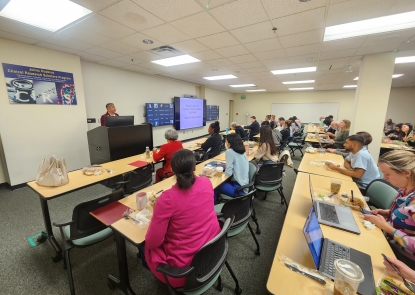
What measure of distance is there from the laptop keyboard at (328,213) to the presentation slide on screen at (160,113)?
592cm

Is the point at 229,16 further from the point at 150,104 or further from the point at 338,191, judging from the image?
the point at 150,104

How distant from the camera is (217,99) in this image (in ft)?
35.0

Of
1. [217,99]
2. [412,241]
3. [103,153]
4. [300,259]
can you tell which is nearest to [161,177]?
[103,153]

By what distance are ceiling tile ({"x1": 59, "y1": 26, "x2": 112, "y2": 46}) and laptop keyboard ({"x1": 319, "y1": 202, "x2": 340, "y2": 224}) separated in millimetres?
3983

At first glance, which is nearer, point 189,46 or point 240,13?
point 240,13

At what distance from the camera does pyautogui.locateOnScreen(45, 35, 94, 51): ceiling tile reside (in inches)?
120

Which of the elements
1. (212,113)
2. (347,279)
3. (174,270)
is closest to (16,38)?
(174,270)

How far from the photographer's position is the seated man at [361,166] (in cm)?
232

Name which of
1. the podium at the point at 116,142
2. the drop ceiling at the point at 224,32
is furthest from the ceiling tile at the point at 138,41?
the podium at the point at 116,142

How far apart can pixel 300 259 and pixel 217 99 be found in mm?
10253

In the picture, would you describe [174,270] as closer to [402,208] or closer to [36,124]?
[402,208]

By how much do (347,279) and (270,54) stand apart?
413cm

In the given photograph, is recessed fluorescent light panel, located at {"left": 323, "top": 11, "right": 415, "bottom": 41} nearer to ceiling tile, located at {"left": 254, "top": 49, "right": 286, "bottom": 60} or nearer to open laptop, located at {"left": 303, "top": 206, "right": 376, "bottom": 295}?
ceiling tile, located at {"left": 254, "top": 49, "right": 286, "bottom": 60}

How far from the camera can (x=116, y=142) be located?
3.33 meters
